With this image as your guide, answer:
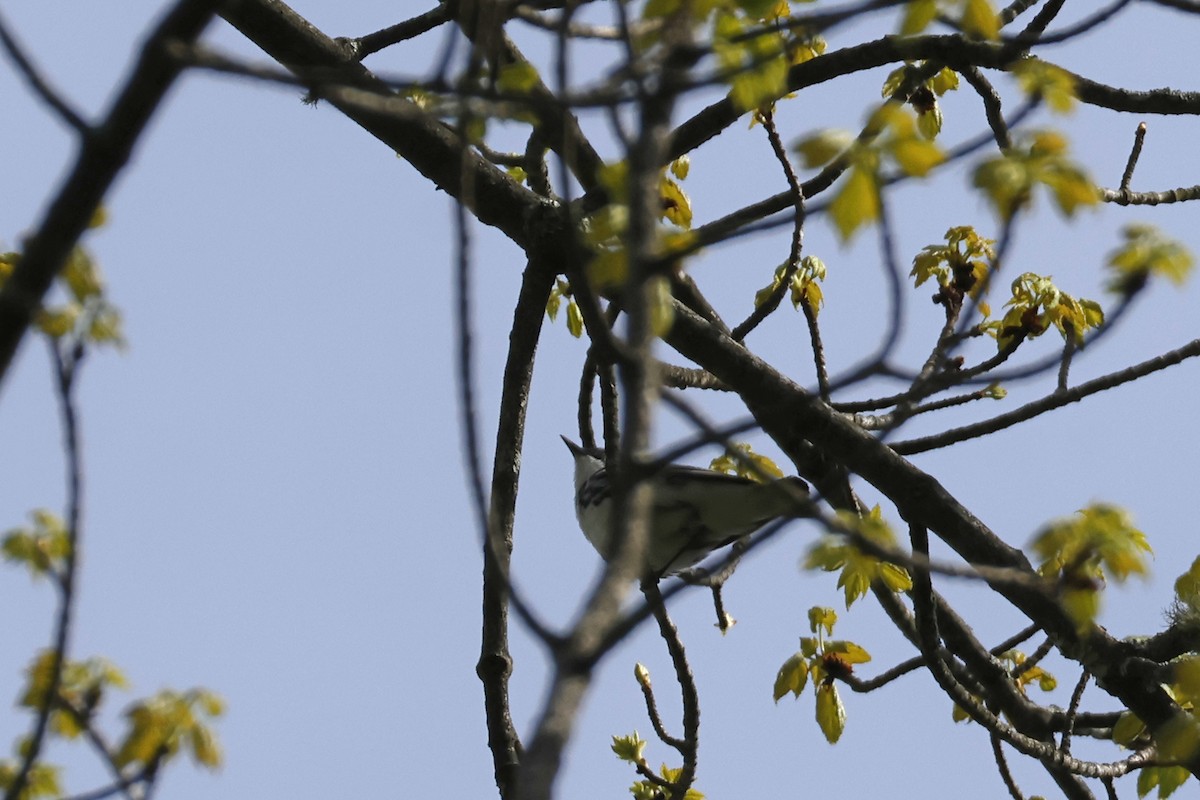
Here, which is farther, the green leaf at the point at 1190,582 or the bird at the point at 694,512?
the bird at the point at 694,512

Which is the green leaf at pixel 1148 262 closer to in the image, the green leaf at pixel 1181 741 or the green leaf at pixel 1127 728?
the green leaf at pixel 1181 741

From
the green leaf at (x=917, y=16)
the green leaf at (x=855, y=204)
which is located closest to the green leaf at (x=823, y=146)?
the green leaf at (x=855, y=204)

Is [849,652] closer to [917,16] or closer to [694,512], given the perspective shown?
[694,512]

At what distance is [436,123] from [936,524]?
231 centimetres

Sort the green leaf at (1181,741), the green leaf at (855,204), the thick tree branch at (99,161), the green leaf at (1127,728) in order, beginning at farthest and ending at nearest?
the green leaf at (1127,728)
the green leaf at (1181,741)
the green leaf at (855,204)
the thick tree branch at (99,161)

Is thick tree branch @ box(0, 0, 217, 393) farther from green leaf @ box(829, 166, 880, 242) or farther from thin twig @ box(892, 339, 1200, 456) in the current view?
thin twig @ box(892, 339, 1200, 456)

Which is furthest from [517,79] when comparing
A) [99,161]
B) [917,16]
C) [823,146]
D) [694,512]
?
[694,512]

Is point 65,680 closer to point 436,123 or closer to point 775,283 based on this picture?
point 436,123

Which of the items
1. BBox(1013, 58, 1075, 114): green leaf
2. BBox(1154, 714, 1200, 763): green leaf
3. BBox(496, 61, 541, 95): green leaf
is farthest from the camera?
BBox(496, 61, 541, 95): green leaf

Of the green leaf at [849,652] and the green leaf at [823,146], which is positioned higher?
the green leaf at [849,652]

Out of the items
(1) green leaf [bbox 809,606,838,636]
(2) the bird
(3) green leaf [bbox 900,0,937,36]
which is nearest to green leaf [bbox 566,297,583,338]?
(2) the bird

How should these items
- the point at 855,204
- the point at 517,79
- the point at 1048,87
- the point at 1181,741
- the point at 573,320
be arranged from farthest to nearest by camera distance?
the point at 573,320 → the point at 517,79 → the point at 1181,741 → the point at 1048,87 → the point at 855,204

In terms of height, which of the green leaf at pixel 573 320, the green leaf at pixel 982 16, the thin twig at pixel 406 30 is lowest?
the green leaf at pixel 982 16

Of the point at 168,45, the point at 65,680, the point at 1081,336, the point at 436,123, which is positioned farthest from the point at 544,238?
the point at 168,45
